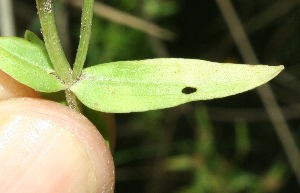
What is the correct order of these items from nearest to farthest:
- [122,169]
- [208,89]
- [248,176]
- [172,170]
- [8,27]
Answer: [208,89] < [8,27] < [248,176] < [122,169] < [172,170]

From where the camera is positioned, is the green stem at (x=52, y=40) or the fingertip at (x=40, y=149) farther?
the fingertip at (x=40, y=149)

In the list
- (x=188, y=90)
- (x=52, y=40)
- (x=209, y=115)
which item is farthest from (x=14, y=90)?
(x=209, y=115)

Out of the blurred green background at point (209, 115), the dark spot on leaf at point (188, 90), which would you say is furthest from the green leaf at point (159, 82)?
the blurred green background at point (209, 115)

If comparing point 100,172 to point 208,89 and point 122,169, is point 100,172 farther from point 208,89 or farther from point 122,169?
point 122,169

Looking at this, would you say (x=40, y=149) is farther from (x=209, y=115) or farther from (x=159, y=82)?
(x=209, y=115)

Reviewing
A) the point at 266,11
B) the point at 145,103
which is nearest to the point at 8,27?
the point at 145,103

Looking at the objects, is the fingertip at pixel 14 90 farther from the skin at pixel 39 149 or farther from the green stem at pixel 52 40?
the green stem at pixel 52 40

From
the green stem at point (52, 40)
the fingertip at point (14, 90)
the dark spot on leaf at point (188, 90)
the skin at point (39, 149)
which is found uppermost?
the green stem at point (52, 40)
